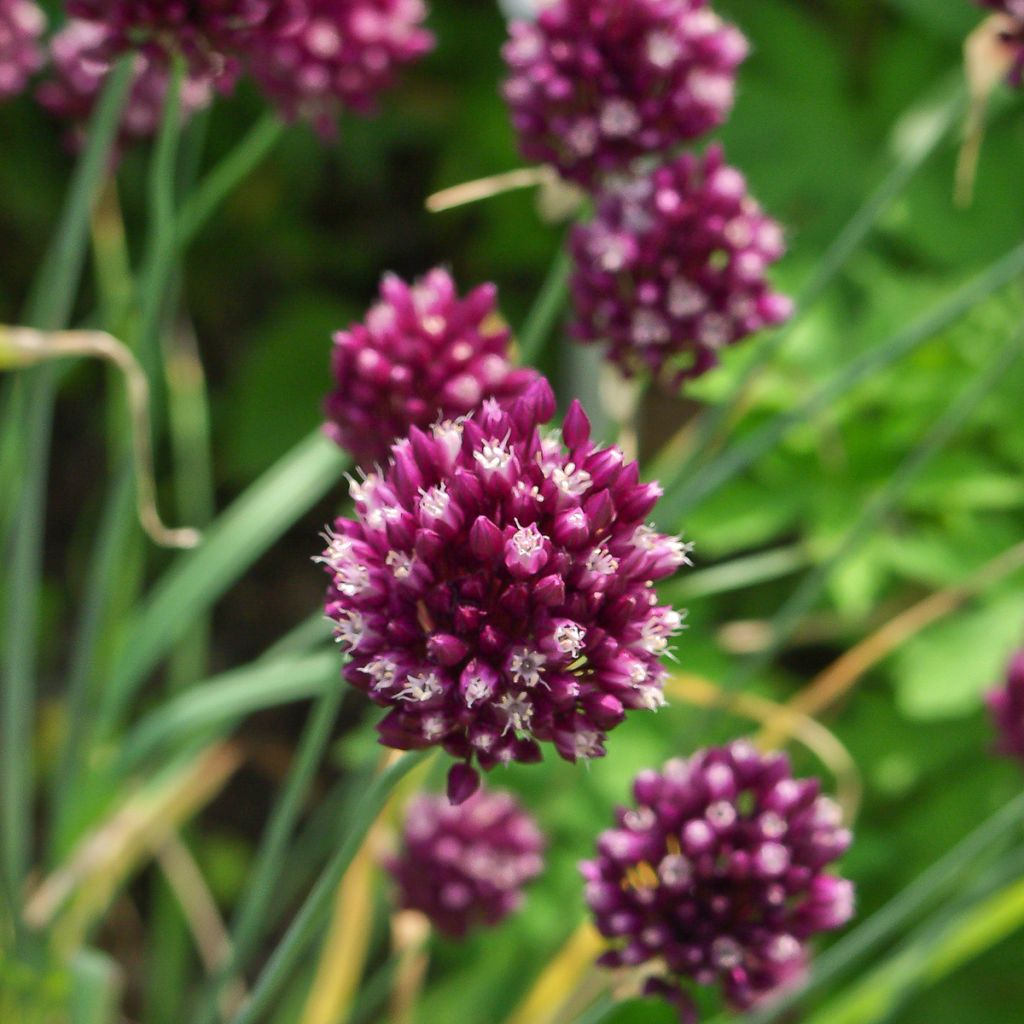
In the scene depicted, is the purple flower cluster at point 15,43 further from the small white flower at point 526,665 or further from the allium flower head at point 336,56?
the small white flower at point 526,665

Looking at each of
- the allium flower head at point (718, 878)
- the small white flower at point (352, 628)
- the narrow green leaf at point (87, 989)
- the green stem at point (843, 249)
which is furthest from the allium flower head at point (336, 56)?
the narrow green leaf at point (87, 989)

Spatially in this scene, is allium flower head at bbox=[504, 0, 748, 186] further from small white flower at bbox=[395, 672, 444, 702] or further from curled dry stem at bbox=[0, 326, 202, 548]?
small white flower at bbox=[395, 672, 444, 702]

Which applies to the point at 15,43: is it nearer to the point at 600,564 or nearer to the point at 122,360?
the point at 122,360

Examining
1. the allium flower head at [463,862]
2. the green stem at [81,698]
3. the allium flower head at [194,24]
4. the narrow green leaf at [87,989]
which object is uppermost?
the allium flower head at [194,24]

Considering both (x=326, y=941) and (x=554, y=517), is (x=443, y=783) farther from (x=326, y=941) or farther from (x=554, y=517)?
(x=554, y=517)

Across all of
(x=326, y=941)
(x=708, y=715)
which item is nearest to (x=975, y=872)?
(x=708, y=715)

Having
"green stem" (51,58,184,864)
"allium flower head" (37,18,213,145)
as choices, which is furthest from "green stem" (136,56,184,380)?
"allium flower head" (37,18,213,145)

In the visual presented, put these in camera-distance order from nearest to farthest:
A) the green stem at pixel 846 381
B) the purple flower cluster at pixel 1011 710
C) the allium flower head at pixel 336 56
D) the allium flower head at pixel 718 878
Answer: the allium flower head at pixel 718 878 < the green stem at pixel 846 381 < the allium flower head at pixel 336 56 < the purple flower cluster at pixel 1011 710
